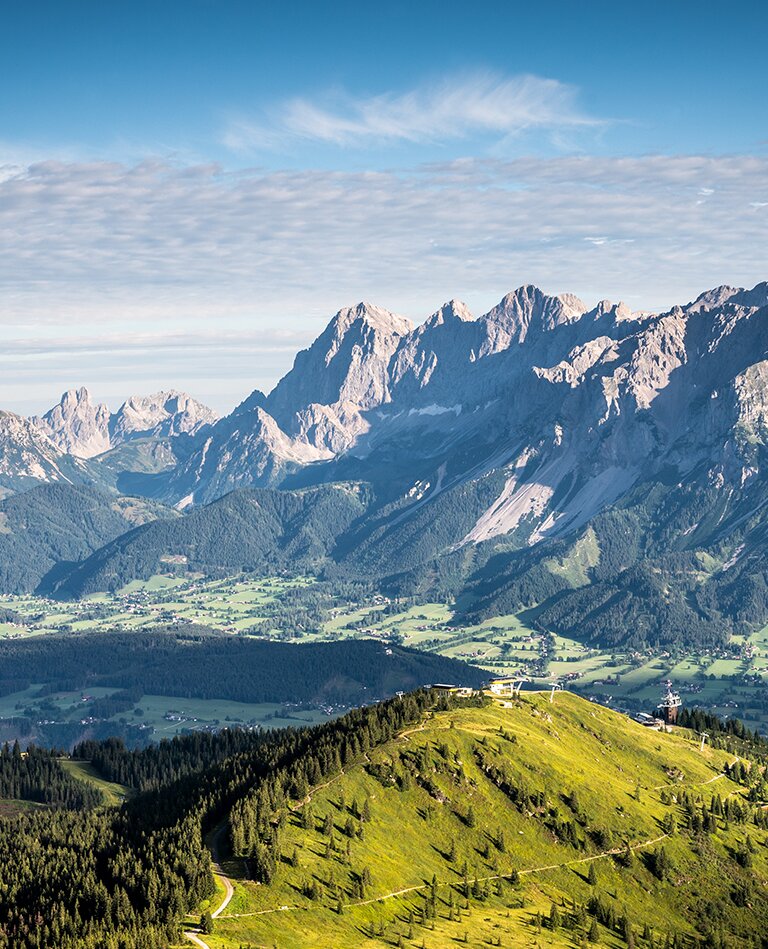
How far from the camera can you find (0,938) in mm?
176875

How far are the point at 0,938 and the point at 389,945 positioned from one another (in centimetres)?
5845

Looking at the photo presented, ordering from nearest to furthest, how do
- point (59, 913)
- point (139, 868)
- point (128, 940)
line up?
point (128, 940) < point (59, 913) < point (139, 868)

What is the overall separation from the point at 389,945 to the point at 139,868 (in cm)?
4074

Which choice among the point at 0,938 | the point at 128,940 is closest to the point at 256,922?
the point at 128,940

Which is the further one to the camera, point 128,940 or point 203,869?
point 203,869

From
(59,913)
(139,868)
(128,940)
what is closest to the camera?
(128,940)

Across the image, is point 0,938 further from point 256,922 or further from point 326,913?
point 326,913

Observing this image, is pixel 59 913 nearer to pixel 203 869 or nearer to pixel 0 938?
pixel 0 938

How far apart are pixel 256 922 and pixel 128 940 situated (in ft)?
79.5

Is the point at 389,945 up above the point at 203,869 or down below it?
below

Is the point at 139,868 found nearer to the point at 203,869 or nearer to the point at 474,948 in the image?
the point at 203,869

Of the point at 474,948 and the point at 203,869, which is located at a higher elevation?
the point at 203,869

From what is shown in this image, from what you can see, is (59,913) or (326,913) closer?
(59,913)

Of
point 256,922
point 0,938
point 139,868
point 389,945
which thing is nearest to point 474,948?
point 389,945
